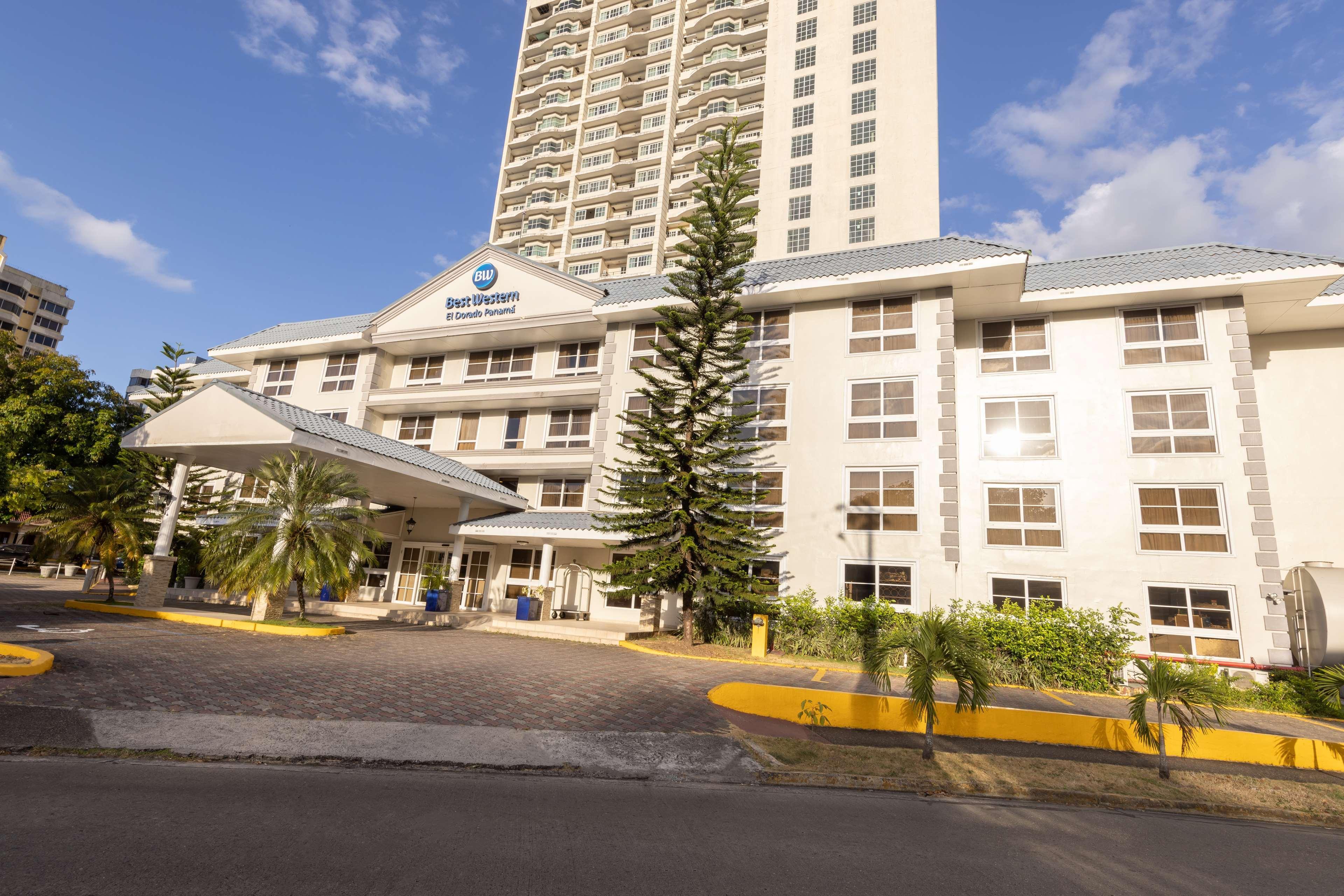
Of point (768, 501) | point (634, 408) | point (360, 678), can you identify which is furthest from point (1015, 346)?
point (360, 678)

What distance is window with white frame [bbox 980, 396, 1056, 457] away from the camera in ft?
63.5

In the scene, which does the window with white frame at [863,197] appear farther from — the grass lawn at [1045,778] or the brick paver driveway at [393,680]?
the grass lawn at [1045,778]

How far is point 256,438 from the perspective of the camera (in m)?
15.8

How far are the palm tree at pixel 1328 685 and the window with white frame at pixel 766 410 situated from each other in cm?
1348

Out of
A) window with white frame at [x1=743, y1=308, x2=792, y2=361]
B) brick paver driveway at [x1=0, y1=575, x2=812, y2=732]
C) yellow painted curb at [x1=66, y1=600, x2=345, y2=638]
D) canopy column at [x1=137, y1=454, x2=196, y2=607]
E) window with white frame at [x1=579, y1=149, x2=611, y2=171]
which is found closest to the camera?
brick paver driveway at [x1=0, y1=575, x2=812, y2=732]

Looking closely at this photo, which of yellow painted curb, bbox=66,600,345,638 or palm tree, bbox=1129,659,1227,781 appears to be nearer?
palm tree, bbox=1129,659,1227,781

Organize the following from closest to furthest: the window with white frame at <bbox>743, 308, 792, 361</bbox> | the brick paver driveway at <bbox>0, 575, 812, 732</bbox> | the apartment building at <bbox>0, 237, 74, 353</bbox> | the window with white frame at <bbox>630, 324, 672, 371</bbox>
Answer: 1. the brick paver driveway at <bbox>0, 575, 812, 732</bbox>
2. the window with white frame at <bbox>743, 308, 792, 361</bbox>
3. the window with white frame at <bbox>630, 324, 672, 371</bbox>
4. the apartment building at <bbox>0, 237, 74, 353</bbox>

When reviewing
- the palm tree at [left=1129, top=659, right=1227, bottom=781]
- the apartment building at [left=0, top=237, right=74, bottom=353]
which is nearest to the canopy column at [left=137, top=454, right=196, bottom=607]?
the palm tree at [left=1129, top=659, right=1227, bottom=781]

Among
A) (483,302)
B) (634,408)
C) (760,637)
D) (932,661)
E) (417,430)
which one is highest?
(483,302)

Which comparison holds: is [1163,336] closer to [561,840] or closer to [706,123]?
→ [561,840]

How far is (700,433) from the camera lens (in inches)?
701

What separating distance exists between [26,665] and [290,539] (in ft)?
20.8

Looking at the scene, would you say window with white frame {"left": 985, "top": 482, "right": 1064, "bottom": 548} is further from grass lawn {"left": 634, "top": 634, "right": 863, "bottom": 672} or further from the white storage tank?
grass lawn {"left": 634, "top": 634, "right": 863, "bottom": 672}

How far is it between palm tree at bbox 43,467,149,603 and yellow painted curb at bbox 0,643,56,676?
28.9 ft
